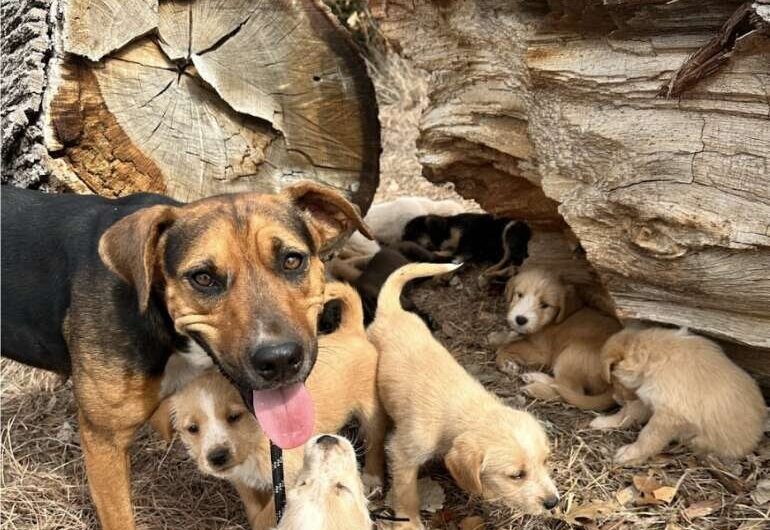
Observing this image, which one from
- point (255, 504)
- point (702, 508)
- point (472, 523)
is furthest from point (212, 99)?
point (702, 508)

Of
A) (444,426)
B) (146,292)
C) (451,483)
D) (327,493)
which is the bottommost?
(451,483)

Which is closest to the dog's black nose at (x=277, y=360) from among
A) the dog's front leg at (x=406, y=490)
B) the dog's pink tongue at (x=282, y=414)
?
the dog's pink tongue at (x=282, y=414)

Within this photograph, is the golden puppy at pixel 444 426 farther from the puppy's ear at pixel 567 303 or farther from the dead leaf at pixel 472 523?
the puppy's ear at pixel 567 303

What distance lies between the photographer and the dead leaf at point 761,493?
152 inches

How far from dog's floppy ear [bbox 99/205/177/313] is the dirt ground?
1.74m

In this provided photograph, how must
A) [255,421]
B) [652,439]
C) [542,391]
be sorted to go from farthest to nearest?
[542,391] → [652,439] → [255,421]

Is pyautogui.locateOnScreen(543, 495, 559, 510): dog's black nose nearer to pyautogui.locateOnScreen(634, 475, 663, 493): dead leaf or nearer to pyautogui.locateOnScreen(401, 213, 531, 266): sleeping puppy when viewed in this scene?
pyautogui.locateOnScreen(634, 475, 663, 493): dead leaf

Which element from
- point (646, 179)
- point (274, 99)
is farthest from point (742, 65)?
point (274, 99)

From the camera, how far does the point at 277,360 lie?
2.89m

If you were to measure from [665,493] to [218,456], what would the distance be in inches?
89.4

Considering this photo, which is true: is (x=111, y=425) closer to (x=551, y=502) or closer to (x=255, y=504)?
(x=255, y=504)

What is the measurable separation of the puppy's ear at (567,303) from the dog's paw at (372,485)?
6.08ft

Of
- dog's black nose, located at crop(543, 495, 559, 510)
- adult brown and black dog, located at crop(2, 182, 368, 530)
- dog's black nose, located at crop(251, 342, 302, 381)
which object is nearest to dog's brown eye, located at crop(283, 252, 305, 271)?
adult brown and black dog, located at crop(2, 182, 368, 530)

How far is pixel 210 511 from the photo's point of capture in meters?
4.31
